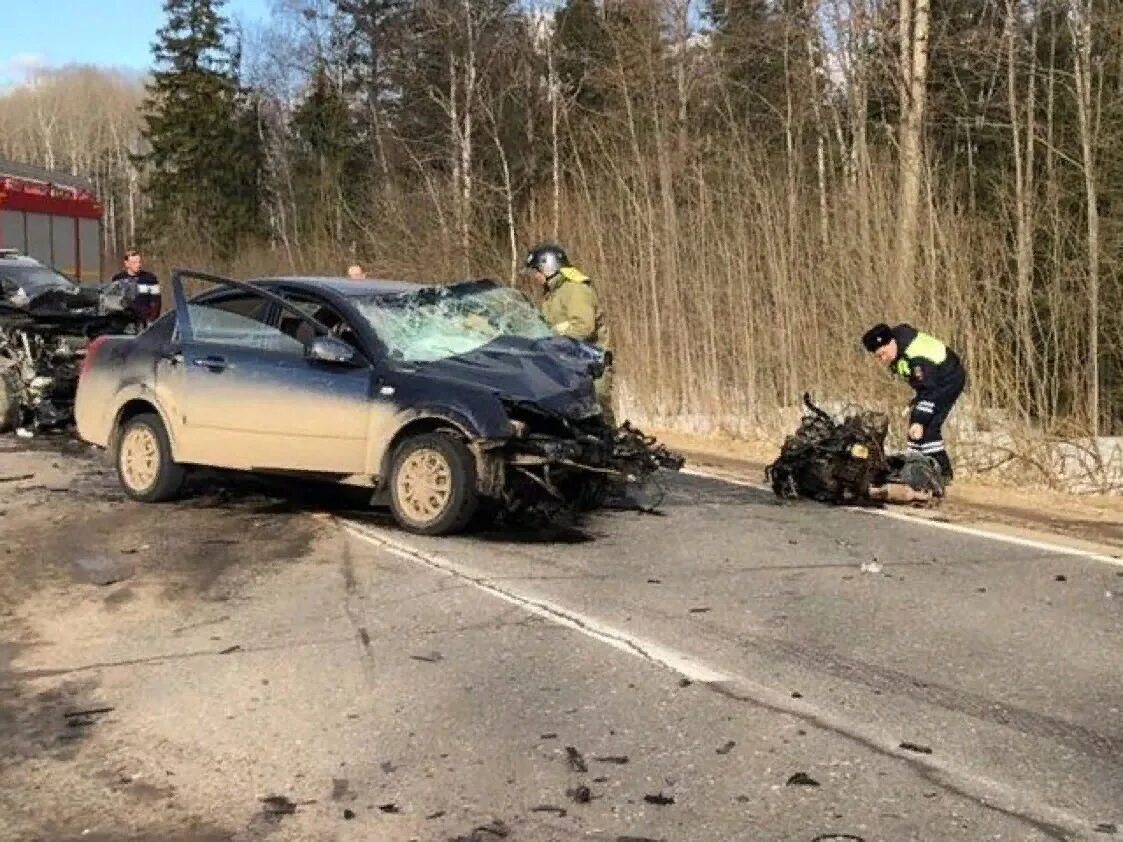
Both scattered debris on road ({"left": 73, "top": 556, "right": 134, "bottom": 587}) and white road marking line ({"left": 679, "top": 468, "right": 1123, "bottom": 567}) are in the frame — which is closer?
scattered debris on road ({"left": 73, "top": 556, "right": 134, "bottom": 587})

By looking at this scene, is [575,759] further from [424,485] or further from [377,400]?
[377,400]

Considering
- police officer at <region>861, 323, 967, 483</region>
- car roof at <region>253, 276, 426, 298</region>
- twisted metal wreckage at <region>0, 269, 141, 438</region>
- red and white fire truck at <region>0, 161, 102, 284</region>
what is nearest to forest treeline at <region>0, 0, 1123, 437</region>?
police officer at <region>861, 323, 967, 483</region>

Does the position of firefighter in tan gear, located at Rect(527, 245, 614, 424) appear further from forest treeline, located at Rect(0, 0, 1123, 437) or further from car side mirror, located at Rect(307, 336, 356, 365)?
forest treeline, located at Rect(0, 0, 1123, 437)

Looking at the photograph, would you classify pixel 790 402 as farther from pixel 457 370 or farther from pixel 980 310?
pixel 457 370

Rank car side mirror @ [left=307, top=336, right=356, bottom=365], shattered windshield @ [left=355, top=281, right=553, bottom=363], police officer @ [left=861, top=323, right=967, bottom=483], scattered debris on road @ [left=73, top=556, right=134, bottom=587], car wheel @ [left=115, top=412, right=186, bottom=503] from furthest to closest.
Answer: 1. police officer @ [left=861, top=323, right=967, bottom=483]
2. car wheel @ [left=115, top=412, right=186, bottom=503]
3. shattered windshield @ [left=355, top=281, right=553, bottom=363]
4. car side mirror @ [left=307, top=336, right=356, bottom=365]
5. scattered debris on road @ [left=73, top=556, right=134, bottom=587]

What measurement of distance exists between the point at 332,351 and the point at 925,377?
15.6ft

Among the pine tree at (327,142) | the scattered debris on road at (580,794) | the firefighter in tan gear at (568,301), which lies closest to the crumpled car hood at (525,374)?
the firefighter in tan gear at (568,301)

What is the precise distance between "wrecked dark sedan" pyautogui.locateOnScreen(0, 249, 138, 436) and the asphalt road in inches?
206

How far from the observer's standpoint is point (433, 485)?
7809 mm

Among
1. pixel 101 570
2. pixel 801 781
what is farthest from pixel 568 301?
pixel 801 781

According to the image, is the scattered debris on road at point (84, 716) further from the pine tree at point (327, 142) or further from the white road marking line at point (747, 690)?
the pine tree at point (327, 142)

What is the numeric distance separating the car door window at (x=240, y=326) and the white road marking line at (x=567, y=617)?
4.84 ft

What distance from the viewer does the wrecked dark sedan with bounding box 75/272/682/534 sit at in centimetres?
773

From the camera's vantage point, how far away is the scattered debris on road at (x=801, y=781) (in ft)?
13.2
